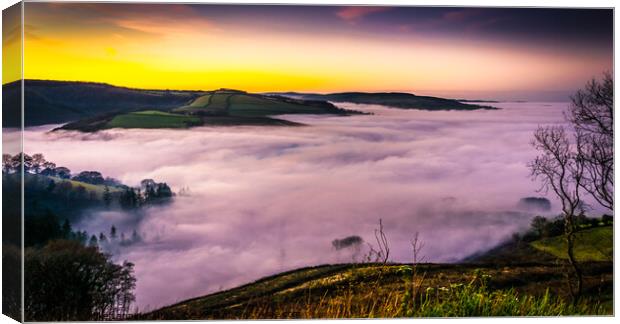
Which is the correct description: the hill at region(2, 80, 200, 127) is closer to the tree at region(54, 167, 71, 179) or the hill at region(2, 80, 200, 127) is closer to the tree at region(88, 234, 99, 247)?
the tree at region(54, 167, 71, 179)

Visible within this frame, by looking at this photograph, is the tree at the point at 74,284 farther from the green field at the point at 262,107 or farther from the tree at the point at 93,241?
the green field at the point at 262,107

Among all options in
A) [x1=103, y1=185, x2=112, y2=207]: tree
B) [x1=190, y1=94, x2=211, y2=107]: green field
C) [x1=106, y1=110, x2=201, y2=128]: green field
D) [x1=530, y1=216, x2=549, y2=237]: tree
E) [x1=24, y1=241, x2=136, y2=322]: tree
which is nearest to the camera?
[x1=24, y1=241, x2=136, y2=322]: tree

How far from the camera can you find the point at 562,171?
1121 cm

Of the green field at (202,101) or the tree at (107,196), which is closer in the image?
the tree at (107,196)

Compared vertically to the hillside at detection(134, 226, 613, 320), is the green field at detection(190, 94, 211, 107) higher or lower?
higher

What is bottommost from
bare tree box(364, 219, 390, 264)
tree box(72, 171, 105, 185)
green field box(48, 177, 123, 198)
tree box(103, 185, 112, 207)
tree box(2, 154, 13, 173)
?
bare tree box(364, 219, 390, 264)

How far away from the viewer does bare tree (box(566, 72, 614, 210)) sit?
36.8ft

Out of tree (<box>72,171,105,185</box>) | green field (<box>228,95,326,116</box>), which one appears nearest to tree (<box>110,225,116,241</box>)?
tree (<box>72,171,105,185</box>)

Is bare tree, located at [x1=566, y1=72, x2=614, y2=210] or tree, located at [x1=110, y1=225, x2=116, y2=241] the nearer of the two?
tree, located at [x1=110, y1=225, x2=116, y2=241]

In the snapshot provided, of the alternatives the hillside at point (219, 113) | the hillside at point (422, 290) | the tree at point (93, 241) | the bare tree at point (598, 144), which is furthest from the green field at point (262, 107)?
the bare tree at point (598, 144)

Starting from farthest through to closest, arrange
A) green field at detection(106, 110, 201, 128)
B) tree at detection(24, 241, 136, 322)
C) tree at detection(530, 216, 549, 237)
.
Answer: tree at detection(530, 216, 549, 237) → green field at detection(106, 110, 201, 128) → tree at detection(24, 241, 136, 322)

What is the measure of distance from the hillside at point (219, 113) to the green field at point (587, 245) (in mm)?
2258

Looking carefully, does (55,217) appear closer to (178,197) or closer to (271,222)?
(178,197)

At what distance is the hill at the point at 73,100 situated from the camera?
34.7 feet
